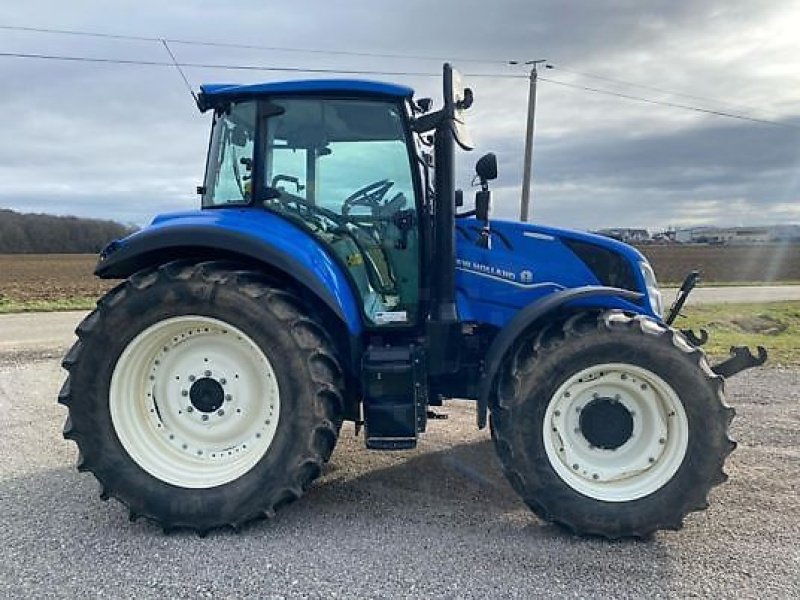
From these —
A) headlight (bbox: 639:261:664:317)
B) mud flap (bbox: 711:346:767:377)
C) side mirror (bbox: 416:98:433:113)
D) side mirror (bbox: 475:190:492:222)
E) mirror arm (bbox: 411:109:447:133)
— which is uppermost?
side mirror (bbox: 416:98:433:113)

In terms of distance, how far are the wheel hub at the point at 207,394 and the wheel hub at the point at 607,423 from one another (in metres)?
2.07

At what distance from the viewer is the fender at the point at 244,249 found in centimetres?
Result: 386

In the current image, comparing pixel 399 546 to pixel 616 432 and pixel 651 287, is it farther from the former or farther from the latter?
pixel 651 287

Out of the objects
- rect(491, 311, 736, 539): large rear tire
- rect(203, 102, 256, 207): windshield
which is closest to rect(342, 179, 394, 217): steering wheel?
rect(203, 102, 256, 207): windshield

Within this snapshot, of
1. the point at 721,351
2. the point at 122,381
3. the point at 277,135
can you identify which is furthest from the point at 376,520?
the point at 721,351

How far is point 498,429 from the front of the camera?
3.86 meters

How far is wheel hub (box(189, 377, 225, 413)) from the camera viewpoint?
407cm

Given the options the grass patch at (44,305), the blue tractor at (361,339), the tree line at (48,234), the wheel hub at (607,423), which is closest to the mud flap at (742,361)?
the blue tractor at (361,339)

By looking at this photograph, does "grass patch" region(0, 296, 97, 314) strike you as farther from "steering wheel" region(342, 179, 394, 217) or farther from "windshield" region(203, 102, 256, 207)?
"steering wheel" region(342, 179, 394, 217)

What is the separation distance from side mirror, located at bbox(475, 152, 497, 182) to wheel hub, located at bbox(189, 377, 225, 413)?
195cm

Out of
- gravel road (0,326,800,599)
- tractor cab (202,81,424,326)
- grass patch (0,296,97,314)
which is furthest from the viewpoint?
grass patch (0,296,97,314)

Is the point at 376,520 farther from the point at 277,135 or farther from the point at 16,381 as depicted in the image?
the point at 16,381

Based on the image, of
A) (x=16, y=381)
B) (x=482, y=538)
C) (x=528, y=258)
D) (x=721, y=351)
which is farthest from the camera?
(x=721, y=351)

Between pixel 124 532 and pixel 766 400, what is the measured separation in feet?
19.5
